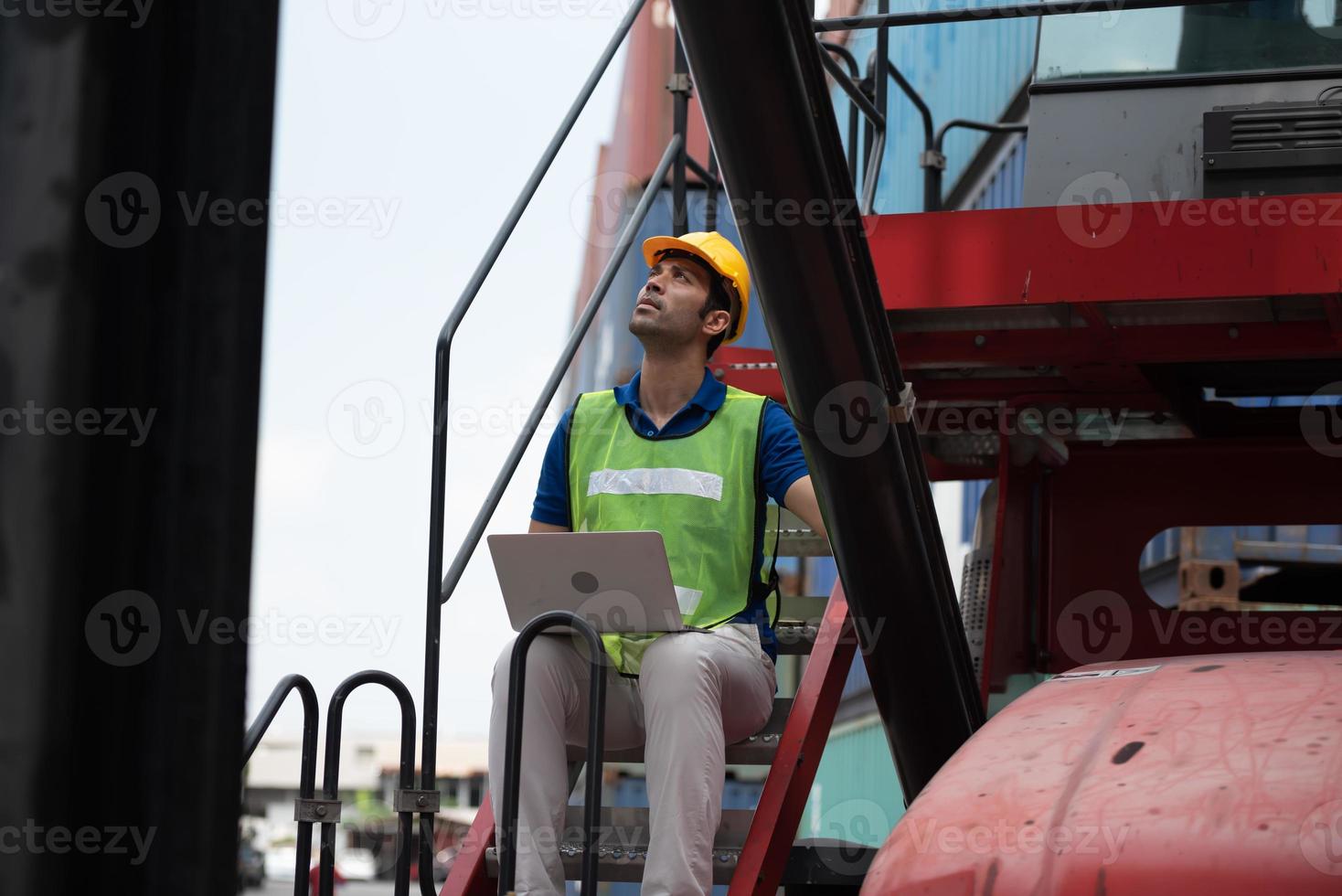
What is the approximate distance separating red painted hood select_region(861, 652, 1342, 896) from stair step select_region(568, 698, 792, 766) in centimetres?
186

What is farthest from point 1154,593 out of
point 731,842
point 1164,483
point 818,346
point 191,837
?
point 191,837

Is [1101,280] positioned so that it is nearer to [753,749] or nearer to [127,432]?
[753,749]

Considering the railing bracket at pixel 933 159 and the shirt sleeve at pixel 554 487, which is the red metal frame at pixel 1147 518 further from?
the shirt sleeve at pixel 554 487

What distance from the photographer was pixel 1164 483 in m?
5.51

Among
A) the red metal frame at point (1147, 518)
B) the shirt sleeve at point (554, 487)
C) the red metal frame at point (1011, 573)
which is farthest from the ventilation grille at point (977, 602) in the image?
the shirt sleeve at point (554, 487)

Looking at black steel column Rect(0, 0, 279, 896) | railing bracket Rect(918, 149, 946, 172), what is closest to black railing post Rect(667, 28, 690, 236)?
railing bracket Rect(918, 149, 946, 172)

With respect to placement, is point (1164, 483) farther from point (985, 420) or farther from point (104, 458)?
point (104, 458)

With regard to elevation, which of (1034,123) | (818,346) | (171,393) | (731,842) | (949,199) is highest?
(949,199)

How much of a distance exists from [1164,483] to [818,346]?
274 centimetres

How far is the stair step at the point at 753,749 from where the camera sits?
14.0 feet

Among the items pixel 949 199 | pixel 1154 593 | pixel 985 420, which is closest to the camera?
pixel 985 420

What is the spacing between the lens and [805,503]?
420 cm

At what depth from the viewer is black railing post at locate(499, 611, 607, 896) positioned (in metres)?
3.40

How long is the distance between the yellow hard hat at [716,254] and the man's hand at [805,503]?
668 mm
